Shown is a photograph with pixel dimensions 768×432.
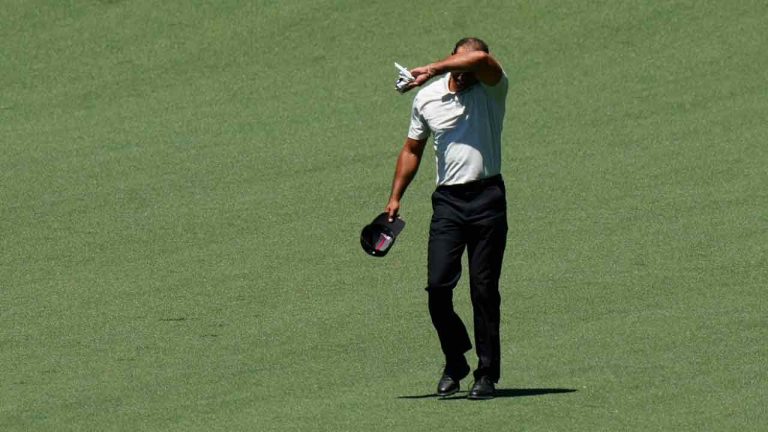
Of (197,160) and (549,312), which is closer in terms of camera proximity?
(549,312)

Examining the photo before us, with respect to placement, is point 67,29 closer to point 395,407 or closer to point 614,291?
point 614,291

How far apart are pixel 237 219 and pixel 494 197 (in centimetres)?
442

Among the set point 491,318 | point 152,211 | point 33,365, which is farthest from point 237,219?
point 491,318

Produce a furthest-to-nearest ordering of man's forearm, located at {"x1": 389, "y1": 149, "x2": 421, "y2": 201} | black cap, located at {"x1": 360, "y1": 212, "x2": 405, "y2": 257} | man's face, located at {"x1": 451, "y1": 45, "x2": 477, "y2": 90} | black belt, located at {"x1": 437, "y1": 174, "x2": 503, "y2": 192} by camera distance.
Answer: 1. black cap, located at {"x1": 360, "y1": 212, "x2": 405, "y2": 257}
2. man's forearm, located at {"x1": 389, "y1": 149, "x2": 421, "y2": 201}
3. black belt, located at {"x1": 437, "y1": 174, "x2": 503, "y2": 192}
4. man's face, located at {"x1": 451, "y1": 45, "x2": 477, "y2": 90}

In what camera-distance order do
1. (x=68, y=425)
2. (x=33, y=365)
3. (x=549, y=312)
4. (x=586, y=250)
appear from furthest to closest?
(x=586, y=250)
(x=549, y=312)
(x=33, y=365)
(x=68, y=425)

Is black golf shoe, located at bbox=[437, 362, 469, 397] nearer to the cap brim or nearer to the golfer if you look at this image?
the golfer

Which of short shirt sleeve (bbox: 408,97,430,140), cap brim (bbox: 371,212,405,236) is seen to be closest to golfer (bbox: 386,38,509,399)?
short shirt sleeve (bbox: 408,97,430,140)

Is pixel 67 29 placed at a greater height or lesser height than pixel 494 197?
greater

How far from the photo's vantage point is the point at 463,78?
27.9 feet

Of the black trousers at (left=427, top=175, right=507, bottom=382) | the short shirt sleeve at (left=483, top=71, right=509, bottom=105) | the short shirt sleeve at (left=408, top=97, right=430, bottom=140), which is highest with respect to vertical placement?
the short shirt sleeve at (left=483, top=71, right=509, bottom=105)

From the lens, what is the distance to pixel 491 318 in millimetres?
8680

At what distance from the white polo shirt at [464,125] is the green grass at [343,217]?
1.13 m

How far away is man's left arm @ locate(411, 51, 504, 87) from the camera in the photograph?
8076mm

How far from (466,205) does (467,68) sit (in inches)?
29.5
